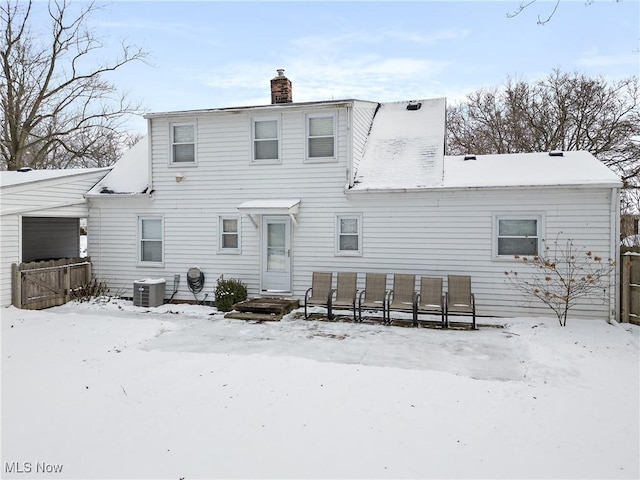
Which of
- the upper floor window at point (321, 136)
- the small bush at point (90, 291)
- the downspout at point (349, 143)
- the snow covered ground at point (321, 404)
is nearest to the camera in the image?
the snow covered ground at point (321, 404)

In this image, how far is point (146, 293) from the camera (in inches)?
446

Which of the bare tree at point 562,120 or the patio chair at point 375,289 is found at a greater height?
the bare tree at point 562,120

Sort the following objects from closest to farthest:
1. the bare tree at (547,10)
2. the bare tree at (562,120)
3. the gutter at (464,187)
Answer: the bare tree at (547,10), the gutter at (464,187), the bare tree at (562,120)

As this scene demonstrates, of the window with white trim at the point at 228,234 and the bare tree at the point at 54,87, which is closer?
the window with white trim at the point at 228,234

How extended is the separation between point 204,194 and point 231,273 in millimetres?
2328

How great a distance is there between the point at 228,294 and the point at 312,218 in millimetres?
2871

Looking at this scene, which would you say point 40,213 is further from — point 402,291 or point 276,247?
point 402,291

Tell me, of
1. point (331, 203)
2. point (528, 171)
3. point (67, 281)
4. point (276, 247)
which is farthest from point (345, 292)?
point (67, 281)

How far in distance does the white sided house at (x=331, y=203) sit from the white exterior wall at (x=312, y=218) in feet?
0.09

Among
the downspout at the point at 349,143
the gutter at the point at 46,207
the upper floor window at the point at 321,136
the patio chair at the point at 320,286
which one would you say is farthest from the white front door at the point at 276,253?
the gutter at the point at 46,207


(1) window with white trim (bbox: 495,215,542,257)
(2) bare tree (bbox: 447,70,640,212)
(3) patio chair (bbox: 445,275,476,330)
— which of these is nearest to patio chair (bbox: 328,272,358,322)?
(3) patio chair (bbox: 445,275,476,330)

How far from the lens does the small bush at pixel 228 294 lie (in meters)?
10.8

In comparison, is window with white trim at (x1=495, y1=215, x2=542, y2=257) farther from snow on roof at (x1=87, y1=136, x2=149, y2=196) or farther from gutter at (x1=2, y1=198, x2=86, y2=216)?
gutter at (x1=2, y1=198, x2=86, y2=216)

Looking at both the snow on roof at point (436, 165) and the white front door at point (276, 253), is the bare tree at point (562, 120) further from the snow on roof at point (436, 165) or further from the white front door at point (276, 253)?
the white front door at point (276, 253)
